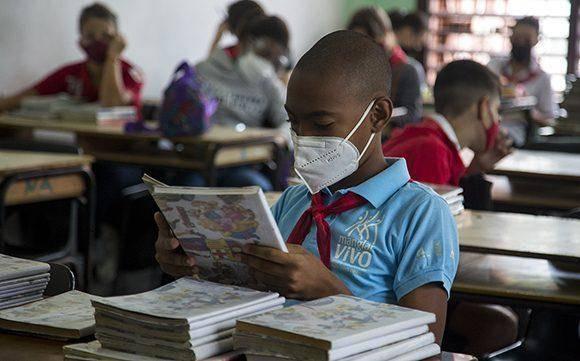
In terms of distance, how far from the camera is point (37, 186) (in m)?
3.76

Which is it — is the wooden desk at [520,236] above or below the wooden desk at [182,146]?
above

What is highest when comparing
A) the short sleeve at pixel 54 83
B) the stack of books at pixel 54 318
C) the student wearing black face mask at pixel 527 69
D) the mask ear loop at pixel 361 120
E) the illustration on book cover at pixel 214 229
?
the mask ear loop at pixel 361 120

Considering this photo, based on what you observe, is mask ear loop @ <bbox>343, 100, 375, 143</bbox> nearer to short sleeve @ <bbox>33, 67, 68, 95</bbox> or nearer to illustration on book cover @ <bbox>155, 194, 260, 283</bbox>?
illustration on book cover @ <bbox>155, 194, 260, 283</bbox>

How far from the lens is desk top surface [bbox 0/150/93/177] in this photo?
3.59 m

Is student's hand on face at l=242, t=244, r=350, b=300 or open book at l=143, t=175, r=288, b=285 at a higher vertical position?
open book at l=143, t=175, r=288, b=285

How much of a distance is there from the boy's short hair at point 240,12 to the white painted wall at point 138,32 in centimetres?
114

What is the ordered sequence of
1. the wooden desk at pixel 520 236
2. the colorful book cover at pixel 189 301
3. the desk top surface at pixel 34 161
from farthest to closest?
1. the desk top surface at pixel 34 161
2. the wooden desk at pixel 520 236
3. the colorful book cover at pixel 189 301

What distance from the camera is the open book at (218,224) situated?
153 centimetres

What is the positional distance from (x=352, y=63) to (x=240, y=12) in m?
4.32

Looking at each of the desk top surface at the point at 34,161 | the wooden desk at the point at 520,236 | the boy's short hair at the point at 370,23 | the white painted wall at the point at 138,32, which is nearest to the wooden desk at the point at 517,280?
the wooden desk at the point at 520,236

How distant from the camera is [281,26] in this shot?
5.34 metres

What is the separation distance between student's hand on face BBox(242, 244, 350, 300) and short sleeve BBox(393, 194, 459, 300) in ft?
0.48

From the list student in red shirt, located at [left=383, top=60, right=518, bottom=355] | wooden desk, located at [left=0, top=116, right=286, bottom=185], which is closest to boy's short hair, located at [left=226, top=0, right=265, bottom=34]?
wooden desk, located at [left=0, top=116, right=286, bottom=185]

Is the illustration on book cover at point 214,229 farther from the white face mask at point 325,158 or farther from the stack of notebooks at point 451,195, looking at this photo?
the stack of notebooks at point 451,195
